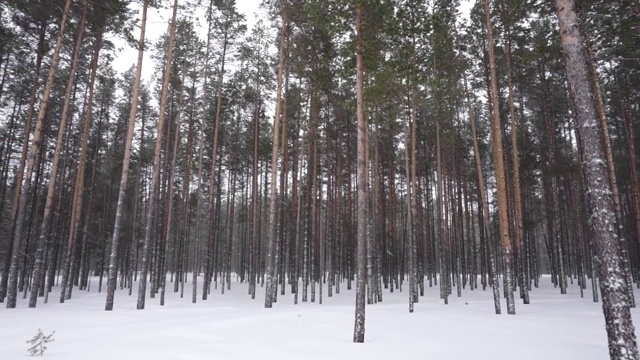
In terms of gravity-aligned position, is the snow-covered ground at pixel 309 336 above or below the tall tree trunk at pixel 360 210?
below

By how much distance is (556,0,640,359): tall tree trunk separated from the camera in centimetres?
471

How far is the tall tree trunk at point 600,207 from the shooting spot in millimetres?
4711

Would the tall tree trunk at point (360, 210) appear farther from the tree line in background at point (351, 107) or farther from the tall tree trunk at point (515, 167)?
the tall tree trunk at point (515, 167)

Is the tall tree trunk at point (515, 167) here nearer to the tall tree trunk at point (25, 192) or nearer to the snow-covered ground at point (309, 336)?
the snow-covered ground at point (309, 336)

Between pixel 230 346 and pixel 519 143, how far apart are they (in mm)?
19274

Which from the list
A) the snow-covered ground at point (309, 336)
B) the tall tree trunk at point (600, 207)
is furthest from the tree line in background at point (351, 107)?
the snow-covered ground at point (309, 336)

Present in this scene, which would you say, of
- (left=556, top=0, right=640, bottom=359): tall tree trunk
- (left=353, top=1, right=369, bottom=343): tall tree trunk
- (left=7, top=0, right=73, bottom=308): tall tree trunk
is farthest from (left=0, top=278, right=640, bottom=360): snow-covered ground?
(left=556, top=0, right=640, bottom=359): tall tree trunk

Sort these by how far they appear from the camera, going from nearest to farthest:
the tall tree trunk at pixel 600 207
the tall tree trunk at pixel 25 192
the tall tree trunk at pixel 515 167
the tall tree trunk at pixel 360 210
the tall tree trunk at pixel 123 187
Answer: the tall tree trunk at pixel 600 207
the tall tree trunk at pixel 360 210
the tall tree trunk at pixel 25 192
the tall tree trunk at pixel 123 187
the tall tree trunk at pixel 515 167

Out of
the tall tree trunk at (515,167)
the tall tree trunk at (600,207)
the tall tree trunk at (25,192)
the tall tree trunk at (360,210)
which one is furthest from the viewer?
the tall tree trunk at (515,167)

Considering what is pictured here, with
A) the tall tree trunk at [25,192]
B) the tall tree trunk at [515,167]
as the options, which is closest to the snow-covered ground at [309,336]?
the tall tree trunk at [25,192]

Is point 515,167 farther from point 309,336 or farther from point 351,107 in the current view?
point 309,336

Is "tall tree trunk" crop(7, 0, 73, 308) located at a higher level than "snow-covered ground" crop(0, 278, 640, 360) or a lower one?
higher

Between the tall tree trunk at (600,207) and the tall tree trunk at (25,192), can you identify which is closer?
the tall tree trunk at (600,207)

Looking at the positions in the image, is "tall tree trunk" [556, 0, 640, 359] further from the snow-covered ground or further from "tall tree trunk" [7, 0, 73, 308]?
"tall tree trunk" [7, 0, 73, 308]
